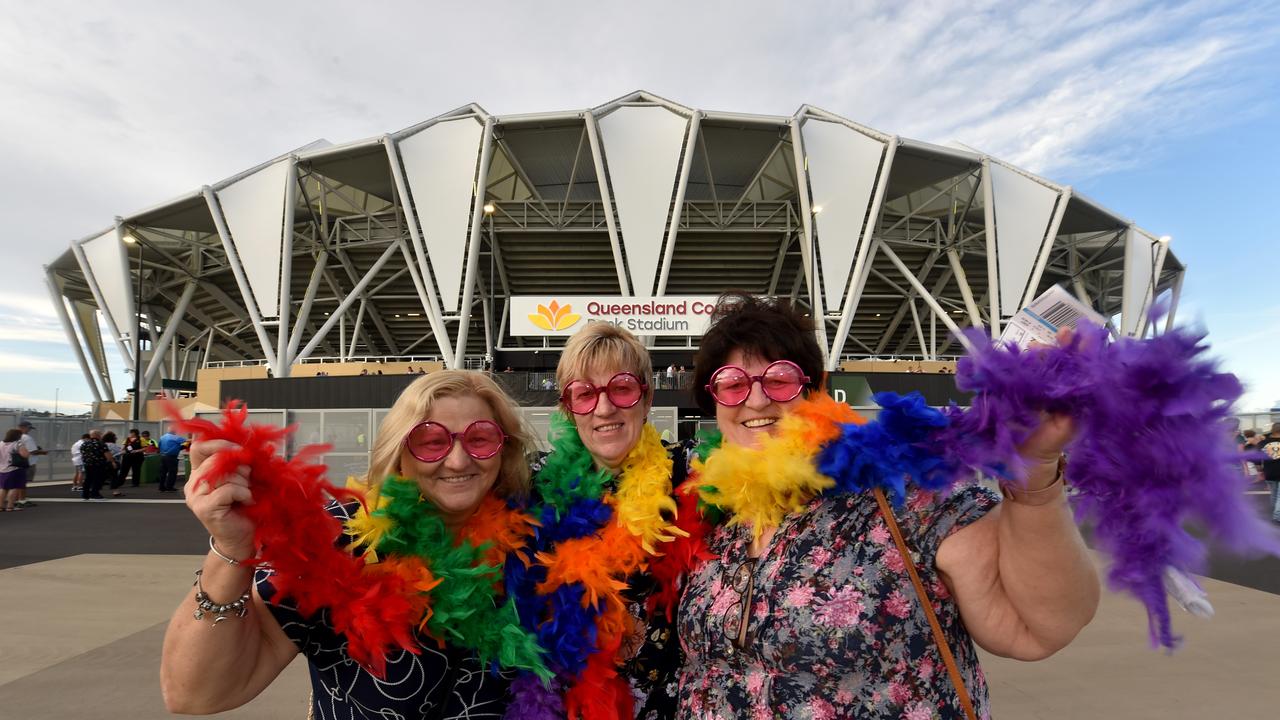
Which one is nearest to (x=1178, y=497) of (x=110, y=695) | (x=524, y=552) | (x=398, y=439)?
(x=524, y=552)

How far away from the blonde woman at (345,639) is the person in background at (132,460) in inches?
741

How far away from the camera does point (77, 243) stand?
3014cm

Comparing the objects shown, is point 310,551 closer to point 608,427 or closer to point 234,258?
point 608,427

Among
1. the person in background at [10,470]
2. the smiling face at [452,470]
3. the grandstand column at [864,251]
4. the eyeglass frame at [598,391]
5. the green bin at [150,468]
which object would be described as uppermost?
the grandstand column at [864,251]

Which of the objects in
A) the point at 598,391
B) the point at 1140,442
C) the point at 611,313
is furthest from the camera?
the point at 611,313

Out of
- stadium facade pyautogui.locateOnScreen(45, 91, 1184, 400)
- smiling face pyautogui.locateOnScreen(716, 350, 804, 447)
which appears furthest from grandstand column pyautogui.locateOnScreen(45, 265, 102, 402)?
smiling face pyautogui.locateOnScreen(716, 350, 804, 447)

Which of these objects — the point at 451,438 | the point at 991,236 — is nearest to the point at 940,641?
the point at 451,438

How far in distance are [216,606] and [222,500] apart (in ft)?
0.98

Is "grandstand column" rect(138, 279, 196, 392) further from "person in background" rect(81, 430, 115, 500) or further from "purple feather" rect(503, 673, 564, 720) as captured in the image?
"purple feather" rect(503, 673, 564, 720)

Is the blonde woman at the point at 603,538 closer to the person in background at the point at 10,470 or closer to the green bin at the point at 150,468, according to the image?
the person in background at the point at 10,470

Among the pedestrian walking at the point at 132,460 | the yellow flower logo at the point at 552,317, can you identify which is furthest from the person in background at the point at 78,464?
the yellow flower logo at the point at 552,317

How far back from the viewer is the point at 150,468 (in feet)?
57.5

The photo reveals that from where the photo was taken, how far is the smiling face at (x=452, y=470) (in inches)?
72.6

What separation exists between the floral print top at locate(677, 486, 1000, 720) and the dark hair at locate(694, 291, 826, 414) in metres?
0.51
